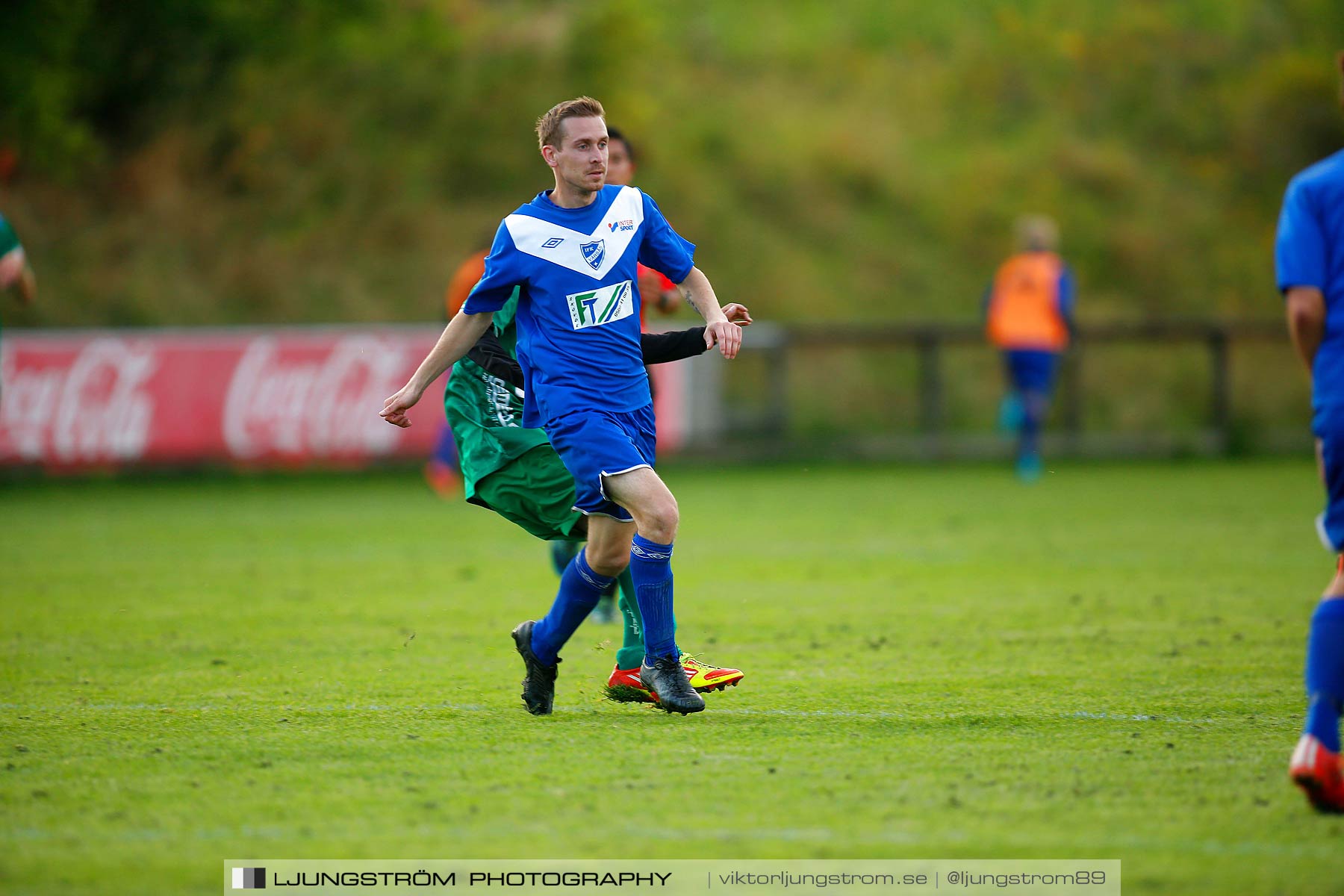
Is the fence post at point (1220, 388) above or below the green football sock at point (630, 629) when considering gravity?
below

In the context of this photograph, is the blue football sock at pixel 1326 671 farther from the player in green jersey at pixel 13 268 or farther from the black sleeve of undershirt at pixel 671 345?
the player in green jersey at pixel 13 268

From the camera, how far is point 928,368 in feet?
63.2

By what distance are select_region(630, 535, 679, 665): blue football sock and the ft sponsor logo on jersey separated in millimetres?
755

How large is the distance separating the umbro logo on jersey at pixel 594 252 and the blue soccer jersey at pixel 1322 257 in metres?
2.21

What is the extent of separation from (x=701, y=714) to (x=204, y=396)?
40.5 ft

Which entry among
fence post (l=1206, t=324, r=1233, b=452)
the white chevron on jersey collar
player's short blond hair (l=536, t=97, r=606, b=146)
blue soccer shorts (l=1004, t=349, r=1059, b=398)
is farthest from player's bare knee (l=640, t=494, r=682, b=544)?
fence post (l=1206, t=324, r=1233, b=452)

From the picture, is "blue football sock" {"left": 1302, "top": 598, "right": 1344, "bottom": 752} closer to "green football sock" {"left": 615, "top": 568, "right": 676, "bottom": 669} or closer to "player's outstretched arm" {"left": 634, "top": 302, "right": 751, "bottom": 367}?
"player's outstretched arm" {"left": 634, "top": 302, "right": 751, "bottom": 367}

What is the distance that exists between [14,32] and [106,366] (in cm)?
442

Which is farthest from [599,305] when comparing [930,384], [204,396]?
[930,384]

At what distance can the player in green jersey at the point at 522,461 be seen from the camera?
550cm

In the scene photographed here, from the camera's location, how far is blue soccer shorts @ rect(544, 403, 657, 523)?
201 inches

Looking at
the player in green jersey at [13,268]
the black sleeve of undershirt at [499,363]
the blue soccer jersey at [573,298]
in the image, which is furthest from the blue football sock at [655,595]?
the player in green jersey at [13,268]

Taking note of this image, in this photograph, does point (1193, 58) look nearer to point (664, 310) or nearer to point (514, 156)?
point (514, 156)

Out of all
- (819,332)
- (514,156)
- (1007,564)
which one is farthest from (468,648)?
(514,156)
